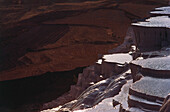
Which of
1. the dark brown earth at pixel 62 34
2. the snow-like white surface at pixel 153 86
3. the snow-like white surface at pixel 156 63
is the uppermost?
the snow-like white surface at pixel 156 63

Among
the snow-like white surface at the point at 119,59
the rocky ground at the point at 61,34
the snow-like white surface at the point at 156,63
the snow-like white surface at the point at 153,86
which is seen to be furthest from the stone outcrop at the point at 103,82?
the rocky ground at the point at 61,34

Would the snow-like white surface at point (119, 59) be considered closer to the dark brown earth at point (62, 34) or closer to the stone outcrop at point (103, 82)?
the stone outcrop at point (103, 82)

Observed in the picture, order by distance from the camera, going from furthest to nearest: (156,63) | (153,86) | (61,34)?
(61,34)
(156,63)
(153,86)

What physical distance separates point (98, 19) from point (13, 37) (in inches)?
104

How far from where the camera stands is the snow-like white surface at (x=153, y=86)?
2133 mm

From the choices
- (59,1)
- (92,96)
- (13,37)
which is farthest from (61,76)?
(92,96)

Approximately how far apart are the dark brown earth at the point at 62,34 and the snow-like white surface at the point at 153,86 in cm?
592

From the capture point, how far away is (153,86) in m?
2.25

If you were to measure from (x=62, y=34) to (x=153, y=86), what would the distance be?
7.38 metres

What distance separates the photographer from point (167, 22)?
381 centimetres

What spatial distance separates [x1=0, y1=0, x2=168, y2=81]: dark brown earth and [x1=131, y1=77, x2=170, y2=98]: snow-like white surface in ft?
19.4

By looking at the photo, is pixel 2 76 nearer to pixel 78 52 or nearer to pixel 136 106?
pixel 78 52

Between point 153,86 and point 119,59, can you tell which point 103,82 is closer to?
point 119,59

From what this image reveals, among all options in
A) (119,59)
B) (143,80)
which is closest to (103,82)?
(119,59)
